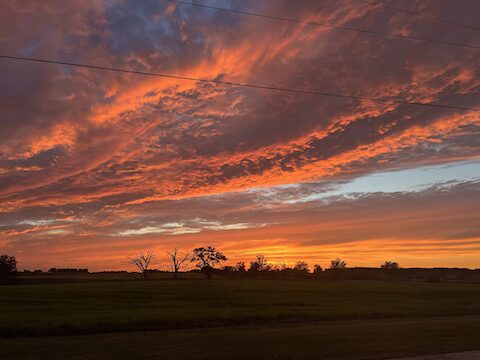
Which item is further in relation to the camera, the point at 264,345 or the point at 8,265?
the point at 8,265

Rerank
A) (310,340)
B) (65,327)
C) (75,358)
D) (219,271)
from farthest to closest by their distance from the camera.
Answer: (219,271) < (65,327) < (310,340) < (75,358)

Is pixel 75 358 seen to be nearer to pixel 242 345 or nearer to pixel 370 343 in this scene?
pixel 242 345

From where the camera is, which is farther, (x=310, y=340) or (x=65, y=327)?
(x=65, y=327)

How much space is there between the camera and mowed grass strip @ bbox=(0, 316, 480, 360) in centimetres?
1898

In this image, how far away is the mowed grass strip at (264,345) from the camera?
62.3ft

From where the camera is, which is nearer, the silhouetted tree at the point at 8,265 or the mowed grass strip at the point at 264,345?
the mowed grass strip at the point at 264,345

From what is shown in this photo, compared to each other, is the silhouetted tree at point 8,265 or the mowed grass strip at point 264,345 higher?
the silhouetted tree at point 8,265

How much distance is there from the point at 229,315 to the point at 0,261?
144731mm

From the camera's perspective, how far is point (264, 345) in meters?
21.8

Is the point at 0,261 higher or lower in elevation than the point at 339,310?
higher

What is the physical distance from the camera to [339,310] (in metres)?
44.0

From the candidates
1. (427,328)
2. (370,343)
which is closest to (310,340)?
(370,343)

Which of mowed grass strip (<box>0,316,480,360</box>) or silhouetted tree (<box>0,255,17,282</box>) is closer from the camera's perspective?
mowed grass strip (<box>0,316,480,360</box>)

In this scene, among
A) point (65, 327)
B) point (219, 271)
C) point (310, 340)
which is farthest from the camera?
point (219, 271)
